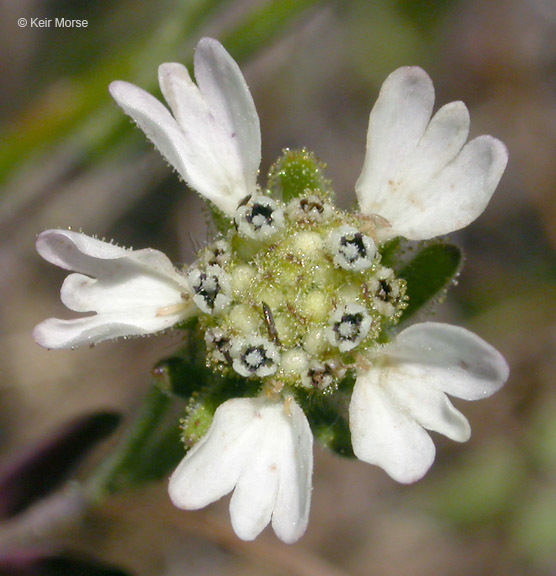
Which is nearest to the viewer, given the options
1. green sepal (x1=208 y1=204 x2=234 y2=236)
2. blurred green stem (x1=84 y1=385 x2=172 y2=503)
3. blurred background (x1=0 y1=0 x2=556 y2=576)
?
green sepal (x1=208 y1=204 x2=234 y2=236)

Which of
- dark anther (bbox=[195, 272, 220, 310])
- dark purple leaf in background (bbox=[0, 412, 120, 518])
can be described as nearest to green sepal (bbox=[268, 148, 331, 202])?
dark anther (bbox=[195, 272, 220, 310])

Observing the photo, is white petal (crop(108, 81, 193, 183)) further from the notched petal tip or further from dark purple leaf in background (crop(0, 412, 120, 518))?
dark purple leaf in background (crop(0, 412, 120, 518))

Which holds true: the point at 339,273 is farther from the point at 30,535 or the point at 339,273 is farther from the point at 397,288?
the point at 30,535

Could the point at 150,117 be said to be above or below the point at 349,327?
above

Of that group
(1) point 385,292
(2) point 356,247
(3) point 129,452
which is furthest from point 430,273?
(3) point 129,452

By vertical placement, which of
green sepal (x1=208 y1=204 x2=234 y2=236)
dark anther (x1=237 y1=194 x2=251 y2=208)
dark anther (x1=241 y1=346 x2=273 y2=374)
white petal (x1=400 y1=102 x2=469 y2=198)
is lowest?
dark anther (x1=241 y1=346 x2=273 y2=374)

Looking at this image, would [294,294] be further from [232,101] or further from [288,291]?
[232,101]
